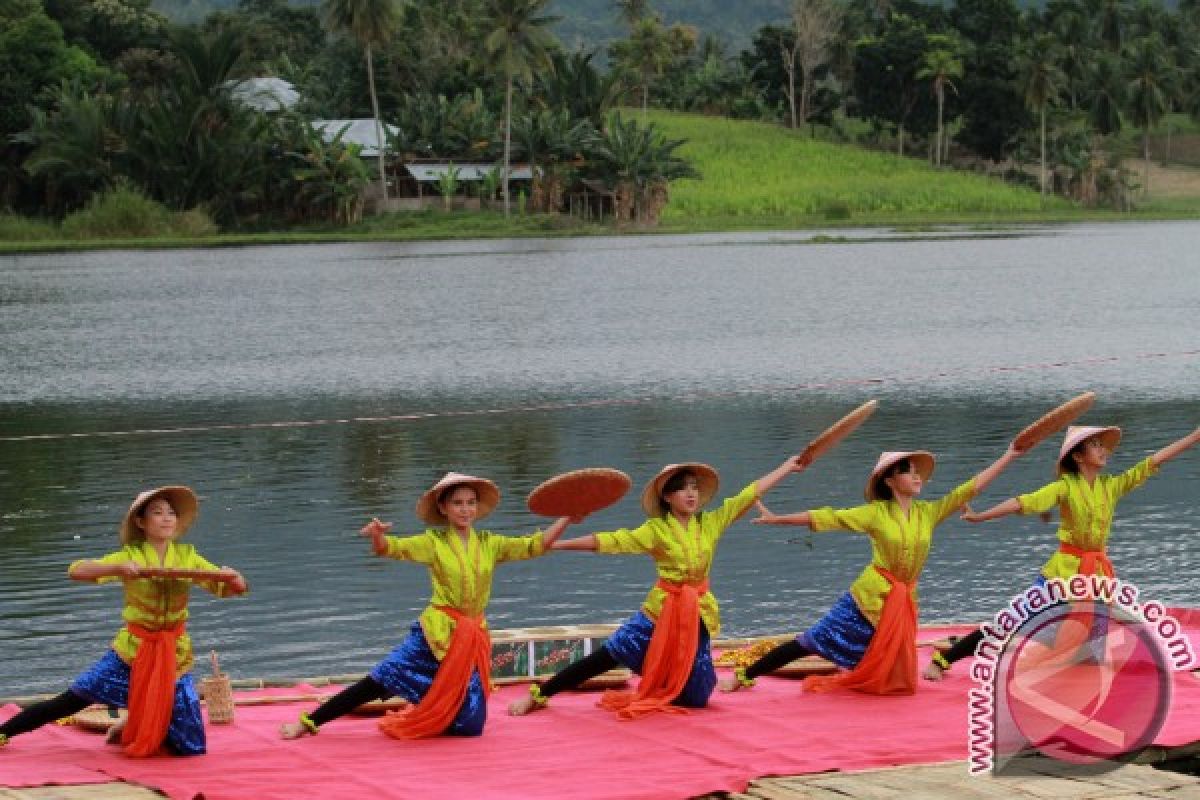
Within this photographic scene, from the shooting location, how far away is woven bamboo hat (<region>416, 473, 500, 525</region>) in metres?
10.8

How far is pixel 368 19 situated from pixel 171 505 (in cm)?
8484

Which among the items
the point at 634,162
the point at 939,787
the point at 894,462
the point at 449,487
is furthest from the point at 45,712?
the point at 634,162

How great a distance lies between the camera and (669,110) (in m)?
133

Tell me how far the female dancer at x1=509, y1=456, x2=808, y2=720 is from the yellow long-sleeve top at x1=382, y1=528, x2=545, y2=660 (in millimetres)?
395

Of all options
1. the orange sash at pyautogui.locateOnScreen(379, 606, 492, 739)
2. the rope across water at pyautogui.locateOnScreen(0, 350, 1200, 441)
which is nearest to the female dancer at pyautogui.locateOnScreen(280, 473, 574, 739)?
the orange sash at pyautogui.locateOnScreen(379, 606, 492, 739)

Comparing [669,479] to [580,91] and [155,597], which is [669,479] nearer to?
[155,597]

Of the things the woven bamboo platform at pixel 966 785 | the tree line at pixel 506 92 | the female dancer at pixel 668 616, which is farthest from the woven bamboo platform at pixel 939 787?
the tree line at pixel 506 92

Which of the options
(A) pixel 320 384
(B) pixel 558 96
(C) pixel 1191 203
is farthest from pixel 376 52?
(A) pixel 320 384

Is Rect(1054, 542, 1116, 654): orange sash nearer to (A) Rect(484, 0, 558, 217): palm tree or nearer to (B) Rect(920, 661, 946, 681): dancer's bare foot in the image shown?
(B) Rect(920, 661, 946, 681): dancer's bare foot

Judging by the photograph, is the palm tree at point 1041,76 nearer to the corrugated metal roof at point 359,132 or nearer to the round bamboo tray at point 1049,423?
the corrugated metal roof at point 359,132

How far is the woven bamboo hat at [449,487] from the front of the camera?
10.8m

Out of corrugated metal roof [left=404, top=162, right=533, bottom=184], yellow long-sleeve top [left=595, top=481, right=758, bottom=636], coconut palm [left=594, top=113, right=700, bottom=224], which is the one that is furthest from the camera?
corrugated metal roof [left=404, top=162, right=533, bottom=184]

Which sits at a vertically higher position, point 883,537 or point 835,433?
point 835,433

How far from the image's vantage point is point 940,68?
4540 inches
